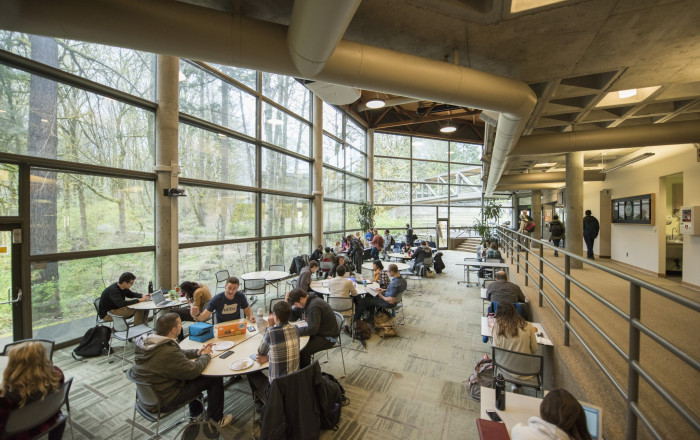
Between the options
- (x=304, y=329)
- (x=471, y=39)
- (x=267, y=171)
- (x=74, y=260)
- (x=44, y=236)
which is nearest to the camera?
(x=471, y=39)

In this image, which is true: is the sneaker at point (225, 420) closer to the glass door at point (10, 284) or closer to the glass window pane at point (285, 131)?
the glass door at point (10, 284)

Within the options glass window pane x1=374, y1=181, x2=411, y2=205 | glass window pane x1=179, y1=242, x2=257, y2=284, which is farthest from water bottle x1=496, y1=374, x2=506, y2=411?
glass window pane x1=374, y1=181, x2=411, y2=205

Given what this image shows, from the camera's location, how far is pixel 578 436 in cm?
146

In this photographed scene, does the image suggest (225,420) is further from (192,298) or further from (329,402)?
(192,298)

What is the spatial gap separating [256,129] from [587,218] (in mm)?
9884

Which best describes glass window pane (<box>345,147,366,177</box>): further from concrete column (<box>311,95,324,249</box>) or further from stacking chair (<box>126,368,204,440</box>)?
stacking chair (<box>126,368,204,440</box>)

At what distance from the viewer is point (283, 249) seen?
29.3 ft

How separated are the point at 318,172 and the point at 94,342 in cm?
745

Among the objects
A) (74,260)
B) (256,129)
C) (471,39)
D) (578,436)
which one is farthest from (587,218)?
(74,260)

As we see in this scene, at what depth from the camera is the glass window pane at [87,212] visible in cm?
412

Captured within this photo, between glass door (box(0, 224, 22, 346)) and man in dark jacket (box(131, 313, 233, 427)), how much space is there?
312 cm

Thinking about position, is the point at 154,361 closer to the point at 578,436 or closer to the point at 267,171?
the point at 578,436

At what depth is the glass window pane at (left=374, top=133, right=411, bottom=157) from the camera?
1506 centimetres

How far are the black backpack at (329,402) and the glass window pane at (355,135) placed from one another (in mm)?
11313
